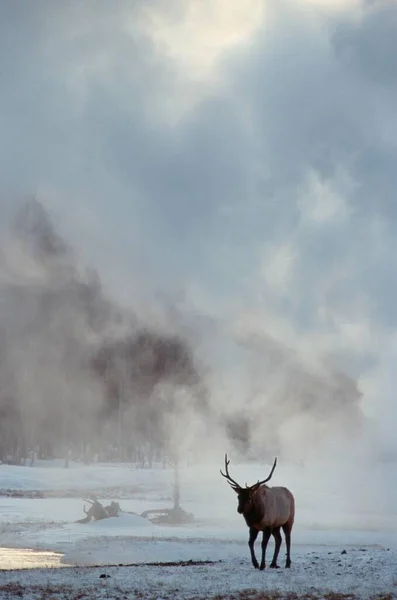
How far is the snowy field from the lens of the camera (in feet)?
65.1

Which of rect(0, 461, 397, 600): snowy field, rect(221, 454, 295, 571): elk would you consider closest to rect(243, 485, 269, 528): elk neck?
rect(221, 454, 295, 571): elk

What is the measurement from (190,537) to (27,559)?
15.8 m

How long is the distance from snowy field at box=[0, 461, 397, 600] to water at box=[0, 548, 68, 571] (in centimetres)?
10

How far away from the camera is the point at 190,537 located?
47281mm

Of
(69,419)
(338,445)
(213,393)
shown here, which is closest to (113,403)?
(69,419)

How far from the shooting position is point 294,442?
113438mm

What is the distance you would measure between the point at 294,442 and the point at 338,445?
875 cm

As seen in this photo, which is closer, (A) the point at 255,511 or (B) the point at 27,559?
(A) the point at 255,511

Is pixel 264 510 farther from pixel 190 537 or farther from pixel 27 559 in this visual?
pixel 190 537

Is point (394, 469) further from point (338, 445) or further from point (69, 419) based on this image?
point (69, 419)

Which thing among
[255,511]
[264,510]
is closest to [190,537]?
[264,510]

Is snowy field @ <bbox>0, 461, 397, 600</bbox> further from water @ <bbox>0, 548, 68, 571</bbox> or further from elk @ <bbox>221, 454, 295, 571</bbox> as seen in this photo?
Result: elk @ <bbox>221, 454, 295, 571</bbox>

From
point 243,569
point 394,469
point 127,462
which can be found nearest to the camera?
point 243,569

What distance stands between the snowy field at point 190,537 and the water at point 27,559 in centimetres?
10
